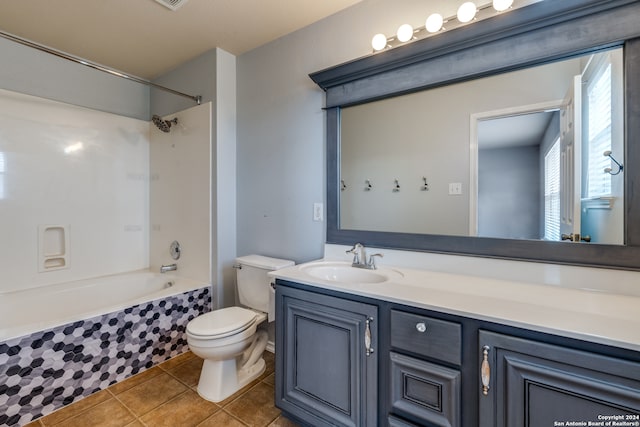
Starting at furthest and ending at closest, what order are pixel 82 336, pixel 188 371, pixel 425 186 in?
pixel 188 371
pixel 82 336
pixel 425 186

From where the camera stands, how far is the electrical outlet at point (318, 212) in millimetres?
1936

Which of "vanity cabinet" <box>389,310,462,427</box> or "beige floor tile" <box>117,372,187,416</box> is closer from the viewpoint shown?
"vanity cabinet" <box>389,310,462,427</box>

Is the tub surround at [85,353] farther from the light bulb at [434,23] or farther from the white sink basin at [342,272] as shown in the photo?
the light bulb at [434,23]

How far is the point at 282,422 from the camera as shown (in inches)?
58.6

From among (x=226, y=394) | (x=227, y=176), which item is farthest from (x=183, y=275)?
(x=226, y=394)

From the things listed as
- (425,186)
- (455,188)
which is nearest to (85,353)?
(425,186)

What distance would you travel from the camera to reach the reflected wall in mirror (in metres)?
1.18

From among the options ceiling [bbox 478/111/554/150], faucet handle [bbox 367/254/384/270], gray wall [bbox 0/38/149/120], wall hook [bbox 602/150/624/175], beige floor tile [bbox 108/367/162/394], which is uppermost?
gray wall [bbox 0/38/149/120]

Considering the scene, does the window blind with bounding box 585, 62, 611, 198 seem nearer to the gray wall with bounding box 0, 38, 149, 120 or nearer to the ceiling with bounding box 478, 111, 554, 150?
the ceiling with bounding box 478, 111, 554, 150

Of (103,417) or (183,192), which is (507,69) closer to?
(183,192)

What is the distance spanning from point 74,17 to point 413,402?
2.99 m

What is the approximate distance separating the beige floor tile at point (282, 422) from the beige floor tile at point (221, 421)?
0.51ft

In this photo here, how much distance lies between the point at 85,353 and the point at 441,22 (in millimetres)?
2740

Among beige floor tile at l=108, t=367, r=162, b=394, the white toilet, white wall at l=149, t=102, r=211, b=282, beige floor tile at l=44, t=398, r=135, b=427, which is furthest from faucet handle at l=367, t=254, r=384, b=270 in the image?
beige floor tile at l=108, t=367, r=162, b=394
